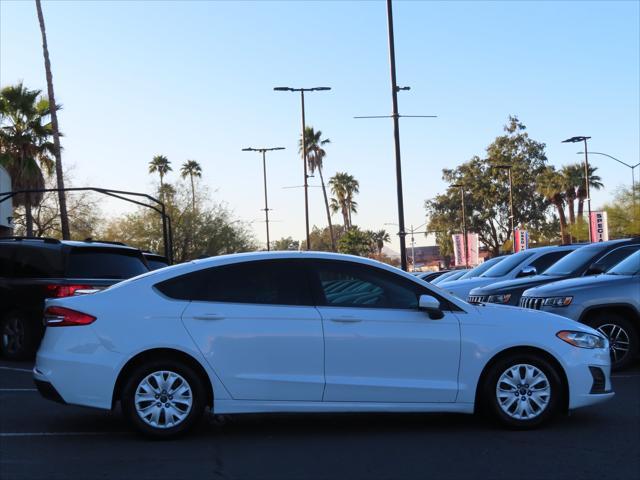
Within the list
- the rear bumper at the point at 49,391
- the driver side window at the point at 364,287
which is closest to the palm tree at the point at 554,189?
the driver side window at the point at 364,287

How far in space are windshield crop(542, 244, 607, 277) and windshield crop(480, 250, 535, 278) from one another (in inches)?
109

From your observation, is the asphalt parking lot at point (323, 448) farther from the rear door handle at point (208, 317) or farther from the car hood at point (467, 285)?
the car hood at point (467, 285)

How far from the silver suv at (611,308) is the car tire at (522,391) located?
367 centimetres

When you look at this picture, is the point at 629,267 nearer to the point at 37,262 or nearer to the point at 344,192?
the point at 37,262

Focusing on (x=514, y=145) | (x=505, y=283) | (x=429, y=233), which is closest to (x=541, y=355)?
(x=505, y=283)

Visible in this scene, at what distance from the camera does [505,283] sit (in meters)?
13.6

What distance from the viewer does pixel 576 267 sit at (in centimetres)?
1316

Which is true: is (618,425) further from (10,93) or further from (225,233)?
(225,233)

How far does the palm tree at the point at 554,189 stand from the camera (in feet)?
214

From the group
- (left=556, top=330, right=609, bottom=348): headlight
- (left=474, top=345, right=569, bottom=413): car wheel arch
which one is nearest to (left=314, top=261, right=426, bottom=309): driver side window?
(left=474, top=345, right=569, bottom=413): car wheel arch

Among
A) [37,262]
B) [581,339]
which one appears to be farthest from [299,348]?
[37,262]

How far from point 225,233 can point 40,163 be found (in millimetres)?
18713

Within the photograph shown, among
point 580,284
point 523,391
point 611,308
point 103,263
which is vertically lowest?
point 523,391

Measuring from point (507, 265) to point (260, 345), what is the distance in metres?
10.5
